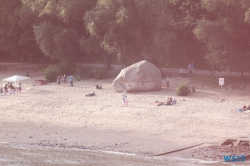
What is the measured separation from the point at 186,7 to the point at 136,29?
25.0 feet

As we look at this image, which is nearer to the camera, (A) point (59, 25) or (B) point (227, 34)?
(B) point (227, 34)

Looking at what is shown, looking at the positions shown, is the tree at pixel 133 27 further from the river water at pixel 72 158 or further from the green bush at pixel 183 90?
the river water at pixel 72 158

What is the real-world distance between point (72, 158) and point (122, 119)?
8.93 meters

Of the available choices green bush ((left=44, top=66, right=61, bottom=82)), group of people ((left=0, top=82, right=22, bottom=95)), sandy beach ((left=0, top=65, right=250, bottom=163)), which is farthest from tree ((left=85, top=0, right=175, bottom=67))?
group of people ((left=0, top=82, right=22, bottom=95))

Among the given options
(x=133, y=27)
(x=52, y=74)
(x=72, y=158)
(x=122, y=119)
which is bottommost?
(x=72, y=158)

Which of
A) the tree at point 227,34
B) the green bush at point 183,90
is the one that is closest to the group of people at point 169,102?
the green bush at point 183,90

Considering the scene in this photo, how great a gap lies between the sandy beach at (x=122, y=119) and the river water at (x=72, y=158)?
0.82 meters

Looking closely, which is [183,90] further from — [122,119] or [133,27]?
[133,27]

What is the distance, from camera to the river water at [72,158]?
98.5 feet

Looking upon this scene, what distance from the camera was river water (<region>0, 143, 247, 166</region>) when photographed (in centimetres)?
3002

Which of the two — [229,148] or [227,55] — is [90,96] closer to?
[227,55]

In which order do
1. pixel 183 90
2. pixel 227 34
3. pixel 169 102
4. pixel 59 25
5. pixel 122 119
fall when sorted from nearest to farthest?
pixel 122 119 → pixel 169 102 → pixel 183 90 → pixel 227 34 → pixel 59 25

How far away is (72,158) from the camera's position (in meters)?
31.8

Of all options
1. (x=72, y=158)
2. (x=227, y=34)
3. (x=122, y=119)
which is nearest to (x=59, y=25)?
(x=227, y=34)
